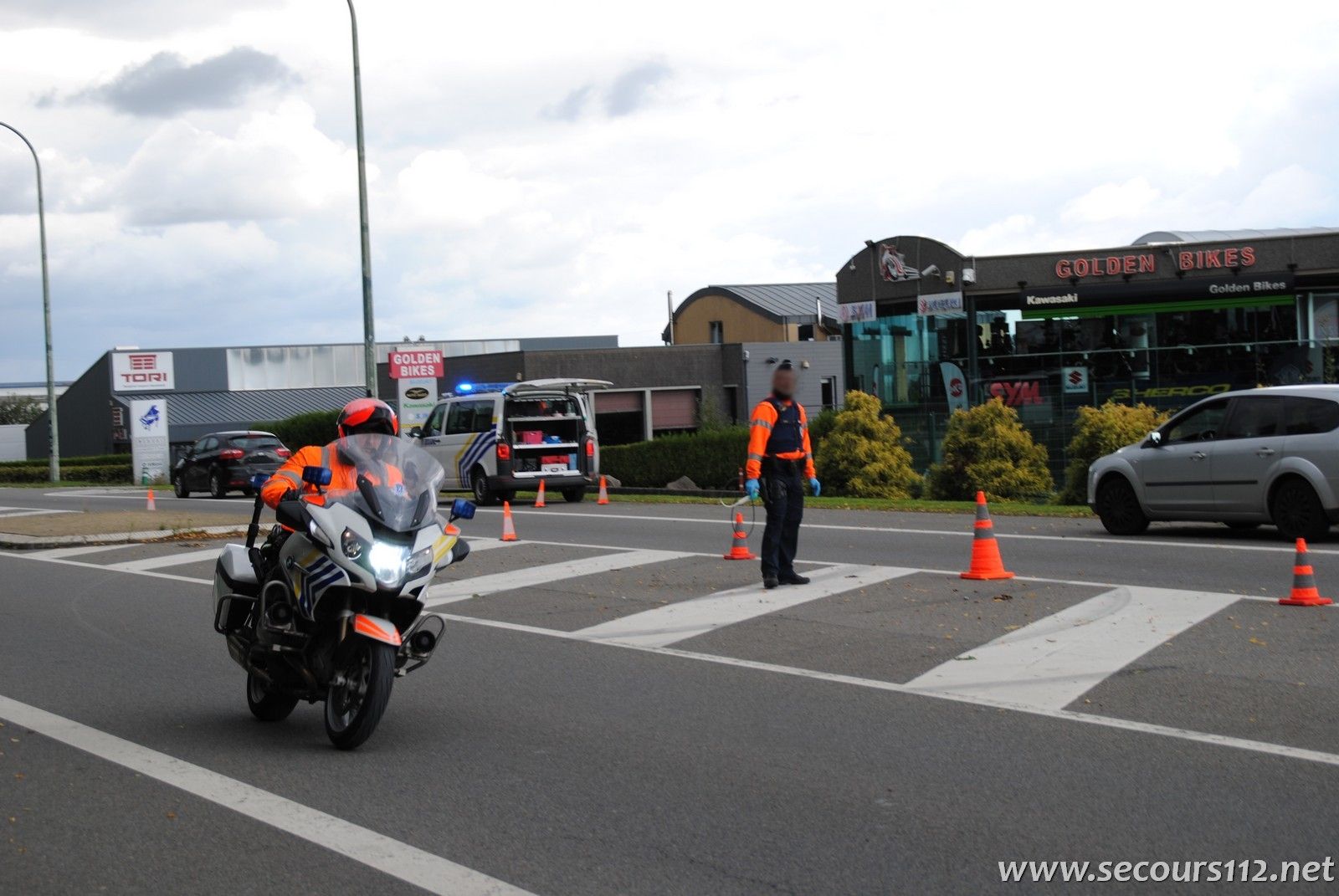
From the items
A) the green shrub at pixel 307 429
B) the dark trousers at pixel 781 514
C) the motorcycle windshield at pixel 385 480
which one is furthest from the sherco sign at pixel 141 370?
the motorcycle windshield at pixel 385 480

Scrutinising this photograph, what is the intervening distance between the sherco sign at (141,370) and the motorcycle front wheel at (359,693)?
2340 inches

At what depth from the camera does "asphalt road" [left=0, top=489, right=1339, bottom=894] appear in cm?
509

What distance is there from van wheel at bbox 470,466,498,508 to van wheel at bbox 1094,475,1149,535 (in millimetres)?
11141

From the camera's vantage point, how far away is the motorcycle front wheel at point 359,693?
6422 millimetres

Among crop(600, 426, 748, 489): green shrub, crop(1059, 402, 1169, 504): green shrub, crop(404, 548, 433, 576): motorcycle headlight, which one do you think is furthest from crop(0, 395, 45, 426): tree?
crop(404, 548, 433, 576): motorcycle headlight

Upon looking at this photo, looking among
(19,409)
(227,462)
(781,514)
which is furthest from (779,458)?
(19,409)

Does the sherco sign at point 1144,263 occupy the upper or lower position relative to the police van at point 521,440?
upper

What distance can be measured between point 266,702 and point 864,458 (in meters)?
19.9

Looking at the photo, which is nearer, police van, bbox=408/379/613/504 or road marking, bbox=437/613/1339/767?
road marking, bbox=437/613/1339/767

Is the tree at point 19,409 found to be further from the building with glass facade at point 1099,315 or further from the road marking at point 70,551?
the road marking at point 70,551

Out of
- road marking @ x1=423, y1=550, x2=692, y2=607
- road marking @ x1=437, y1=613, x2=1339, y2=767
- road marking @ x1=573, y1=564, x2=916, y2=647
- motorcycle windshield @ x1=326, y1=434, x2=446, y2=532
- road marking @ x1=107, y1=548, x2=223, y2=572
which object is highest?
motorcycle windshield @ x1=326, y1=434, x2=446, y2=532

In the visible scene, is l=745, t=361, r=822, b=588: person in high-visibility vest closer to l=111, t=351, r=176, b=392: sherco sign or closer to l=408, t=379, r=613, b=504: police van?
l=408, t=379, r=613, b=504: police van

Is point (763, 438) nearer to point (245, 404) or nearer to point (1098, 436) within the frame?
point (1098, 436)

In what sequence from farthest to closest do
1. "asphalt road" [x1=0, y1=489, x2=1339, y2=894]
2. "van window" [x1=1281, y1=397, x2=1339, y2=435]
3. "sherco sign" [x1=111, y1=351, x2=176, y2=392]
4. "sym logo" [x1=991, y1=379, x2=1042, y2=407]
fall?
A: "sherco sign" [x1=111, y1=351, x2=176, y2=392] → "sym logo" [x1=991, y1=379, x2=1042, y2=407] → "van window" [x1=1281, y1=397, x2=1339, y2=435] → "asphalt road" [x1=0, y1=489, x2=1339, y2=894]
